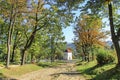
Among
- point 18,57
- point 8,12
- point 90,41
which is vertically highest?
point 8,12

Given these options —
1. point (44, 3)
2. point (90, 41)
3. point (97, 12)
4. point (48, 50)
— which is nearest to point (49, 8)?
point (44, 3)

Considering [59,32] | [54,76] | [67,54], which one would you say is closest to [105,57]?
[54,76]

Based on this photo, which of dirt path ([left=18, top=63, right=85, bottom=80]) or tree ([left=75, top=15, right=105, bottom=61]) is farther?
tree ([left=75, top=15, right=105, bottom=61])

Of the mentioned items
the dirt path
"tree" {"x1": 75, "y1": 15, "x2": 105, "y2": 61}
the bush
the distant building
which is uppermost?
"tree" {"x1": 75, "y1": 15, "x2": 105, "y2": 61}

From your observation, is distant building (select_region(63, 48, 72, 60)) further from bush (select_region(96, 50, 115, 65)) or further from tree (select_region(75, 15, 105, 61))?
bush (select_region(96, 50, 115, 65))

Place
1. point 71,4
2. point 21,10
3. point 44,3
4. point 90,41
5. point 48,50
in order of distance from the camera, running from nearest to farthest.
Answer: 1. point 71,4
2. point 21,10
3. point 44,3
4. point 90,41
5. point 48,50

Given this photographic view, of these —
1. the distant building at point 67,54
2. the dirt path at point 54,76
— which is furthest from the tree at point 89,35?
the distant building at point 67,54

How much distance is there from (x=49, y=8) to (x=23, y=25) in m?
5.09

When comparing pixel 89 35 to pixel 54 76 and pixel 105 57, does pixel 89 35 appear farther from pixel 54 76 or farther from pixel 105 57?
pixel 54 76

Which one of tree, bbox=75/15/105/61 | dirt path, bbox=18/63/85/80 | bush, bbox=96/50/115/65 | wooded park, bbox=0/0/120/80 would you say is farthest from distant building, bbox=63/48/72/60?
bush, bbox=96/50/115/65

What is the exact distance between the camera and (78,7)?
1894cm

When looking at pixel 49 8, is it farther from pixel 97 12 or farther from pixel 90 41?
pixel 97 12

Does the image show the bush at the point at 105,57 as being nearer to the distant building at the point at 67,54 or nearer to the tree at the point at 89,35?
the tree at the point at 89,35

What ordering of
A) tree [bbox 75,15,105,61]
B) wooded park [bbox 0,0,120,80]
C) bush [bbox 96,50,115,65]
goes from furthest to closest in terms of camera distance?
1. tree [bbox 75,15,105,61]
2. bush [bbox 96,50,115,65]
3. wooded park [bbox 0,0,120,80]
